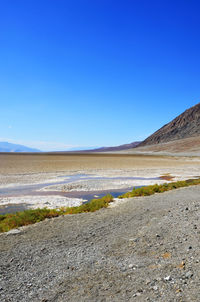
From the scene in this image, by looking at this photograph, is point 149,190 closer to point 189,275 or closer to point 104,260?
point 104,260

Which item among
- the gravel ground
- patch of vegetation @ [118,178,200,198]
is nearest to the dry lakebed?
the gravel ground

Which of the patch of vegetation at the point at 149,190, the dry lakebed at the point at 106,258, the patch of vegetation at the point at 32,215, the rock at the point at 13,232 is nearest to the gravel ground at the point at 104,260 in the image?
the dry lakebed at the point at 106,258

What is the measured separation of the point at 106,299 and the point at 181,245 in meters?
3.58

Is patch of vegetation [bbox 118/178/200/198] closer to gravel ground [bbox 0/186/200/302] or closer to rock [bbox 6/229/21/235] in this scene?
gravel ground [bbox 0/186/200/302]

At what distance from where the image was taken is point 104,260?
274 inches

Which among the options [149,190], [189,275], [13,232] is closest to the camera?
[189,275]

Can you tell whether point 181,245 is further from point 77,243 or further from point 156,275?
point 77,243

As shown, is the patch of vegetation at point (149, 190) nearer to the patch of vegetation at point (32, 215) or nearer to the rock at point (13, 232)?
the patch of vegetation at point (32, 215)

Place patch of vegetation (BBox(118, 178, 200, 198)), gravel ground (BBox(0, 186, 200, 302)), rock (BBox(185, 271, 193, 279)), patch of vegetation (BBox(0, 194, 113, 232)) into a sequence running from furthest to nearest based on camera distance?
patch of vegetation (BBox(118, 178, 200, 198)), patch of vegetation (BBox(0, 194, 113, 232)), rock (BBox(185, 271, 193, 279)), gravel ground (BBox(0, 186, 200, 302))

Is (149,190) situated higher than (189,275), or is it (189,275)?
(189,275)

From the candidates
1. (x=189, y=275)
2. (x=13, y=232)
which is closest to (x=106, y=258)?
(x=189, y=275)

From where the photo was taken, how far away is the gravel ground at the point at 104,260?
5.34 meters

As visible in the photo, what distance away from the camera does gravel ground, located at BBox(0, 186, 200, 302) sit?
534 centimetres

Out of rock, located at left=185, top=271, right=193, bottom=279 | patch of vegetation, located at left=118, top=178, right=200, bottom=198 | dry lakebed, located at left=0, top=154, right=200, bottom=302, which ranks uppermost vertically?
rock, located at left=185, top=271, right=193, bottom=279
